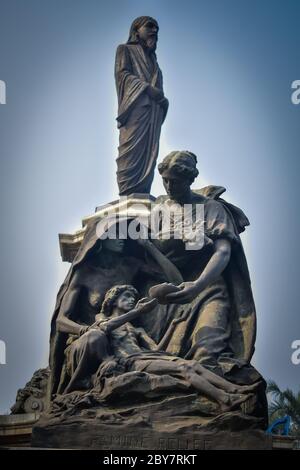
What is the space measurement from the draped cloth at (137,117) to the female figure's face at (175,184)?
5.15ft

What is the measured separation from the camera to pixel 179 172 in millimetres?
10914

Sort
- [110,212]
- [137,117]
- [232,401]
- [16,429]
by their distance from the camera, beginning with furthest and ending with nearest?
[137,117] → [110,212] → [16,429] → [232,401]

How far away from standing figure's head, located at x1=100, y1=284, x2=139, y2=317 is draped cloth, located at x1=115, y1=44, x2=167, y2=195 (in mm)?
2474

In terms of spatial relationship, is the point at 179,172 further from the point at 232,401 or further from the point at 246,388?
the point at 232,401

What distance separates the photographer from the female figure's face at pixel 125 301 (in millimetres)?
10352

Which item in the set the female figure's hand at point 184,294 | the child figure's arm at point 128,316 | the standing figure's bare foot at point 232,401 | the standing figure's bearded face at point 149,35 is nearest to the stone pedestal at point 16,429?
the child figure's arm at point 128,316

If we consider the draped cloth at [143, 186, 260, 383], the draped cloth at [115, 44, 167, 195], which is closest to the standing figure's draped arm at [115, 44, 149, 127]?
the draped cloth at [115, 44, 167, 195]

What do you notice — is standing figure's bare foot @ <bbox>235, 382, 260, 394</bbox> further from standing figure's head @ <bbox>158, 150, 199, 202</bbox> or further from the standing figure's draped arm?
the standing figure's draped arm

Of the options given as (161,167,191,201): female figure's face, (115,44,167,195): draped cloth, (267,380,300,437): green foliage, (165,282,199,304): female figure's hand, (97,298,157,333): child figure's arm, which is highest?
(115,44,167,195): draped cloth

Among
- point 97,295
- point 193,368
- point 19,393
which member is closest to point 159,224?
point 97,295

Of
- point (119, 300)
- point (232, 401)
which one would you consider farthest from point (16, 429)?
point (232, 401)

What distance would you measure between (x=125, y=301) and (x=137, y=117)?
3463 millimetres

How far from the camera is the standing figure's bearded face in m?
13.4
